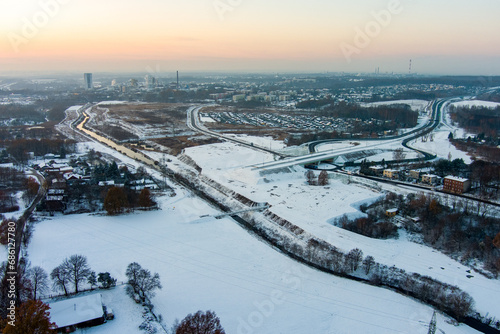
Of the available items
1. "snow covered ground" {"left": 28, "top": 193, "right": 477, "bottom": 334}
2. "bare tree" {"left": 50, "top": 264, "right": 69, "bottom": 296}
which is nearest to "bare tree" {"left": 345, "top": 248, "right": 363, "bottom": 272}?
"snow covered ground" {"left": 28, "top": 193, "right": 477, "bottom": 334}

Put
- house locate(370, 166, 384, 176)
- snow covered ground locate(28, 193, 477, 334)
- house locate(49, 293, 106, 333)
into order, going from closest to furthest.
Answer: house locate(49, 293, 106, 333) → snow covered ground locate(28, 193, 477, 334) → house locate(370, 166, 384, 176)

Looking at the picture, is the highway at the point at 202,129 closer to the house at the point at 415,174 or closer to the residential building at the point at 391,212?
the house at the point at 415,174

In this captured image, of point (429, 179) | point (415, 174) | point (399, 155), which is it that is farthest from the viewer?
point (399, 155)

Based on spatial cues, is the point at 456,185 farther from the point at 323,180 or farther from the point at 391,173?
the point at 323,180

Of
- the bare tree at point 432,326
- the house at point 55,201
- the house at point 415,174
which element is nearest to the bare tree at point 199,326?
the bare tree at point 432,326

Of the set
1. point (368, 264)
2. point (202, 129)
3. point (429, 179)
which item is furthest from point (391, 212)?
Result: point (202, 129)

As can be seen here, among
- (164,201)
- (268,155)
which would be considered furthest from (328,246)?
(268,155)

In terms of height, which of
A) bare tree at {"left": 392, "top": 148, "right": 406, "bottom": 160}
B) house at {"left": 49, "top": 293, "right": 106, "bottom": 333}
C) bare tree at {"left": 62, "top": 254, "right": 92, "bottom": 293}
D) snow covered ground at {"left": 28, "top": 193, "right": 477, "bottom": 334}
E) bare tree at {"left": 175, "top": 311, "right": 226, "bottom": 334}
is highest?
bare tree at {"left": 392, "top": 148, "right": 406, "bottom": 160}

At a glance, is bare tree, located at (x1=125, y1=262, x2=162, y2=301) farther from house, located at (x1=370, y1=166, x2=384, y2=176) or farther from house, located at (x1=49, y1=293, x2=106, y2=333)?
house, located at (x1=370, y1=166, x2=384, y2=176)
